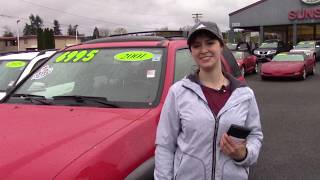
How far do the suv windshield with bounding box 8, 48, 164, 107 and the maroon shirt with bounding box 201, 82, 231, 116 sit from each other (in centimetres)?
108

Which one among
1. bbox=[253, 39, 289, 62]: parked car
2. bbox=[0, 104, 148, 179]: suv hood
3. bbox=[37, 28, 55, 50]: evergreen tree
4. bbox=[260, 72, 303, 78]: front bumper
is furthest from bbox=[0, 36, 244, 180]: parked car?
bbox=[37, 28, 55, 50]: evergreen tree

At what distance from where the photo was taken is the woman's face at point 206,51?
249 centimetres

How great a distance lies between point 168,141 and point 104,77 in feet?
5.28

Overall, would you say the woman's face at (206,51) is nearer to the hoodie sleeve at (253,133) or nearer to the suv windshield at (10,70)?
the hoodie sleeve at (253,133)

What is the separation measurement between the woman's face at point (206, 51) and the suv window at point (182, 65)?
137 centimetres

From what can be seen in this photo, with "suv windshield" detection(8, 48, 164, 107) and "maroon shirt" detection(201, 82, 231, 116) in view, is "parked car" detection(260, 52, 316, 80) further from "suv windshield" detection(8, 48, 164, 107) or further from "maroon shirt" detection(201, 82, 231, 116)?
"maroon shirt" detection(201, 82, 231, 116)

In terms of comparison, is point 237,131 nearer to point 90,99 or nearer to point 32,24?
point 90,99

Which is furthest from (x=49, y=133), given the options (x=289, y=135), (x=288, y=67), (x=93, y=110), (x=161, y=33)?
(x=288, y=67)

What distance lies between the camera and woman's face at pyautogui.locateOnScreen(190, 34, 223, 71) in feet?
8.16

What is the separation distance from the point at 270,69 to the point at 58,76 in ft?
56.5

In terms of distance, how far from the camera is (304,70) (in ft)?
67.4

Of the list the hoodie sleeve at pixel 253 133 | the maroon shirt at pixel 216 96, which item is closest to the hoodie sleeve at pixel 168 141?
the maroon shirt at pixel 216 96

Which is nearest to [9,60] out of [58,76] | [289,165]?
[58,76]

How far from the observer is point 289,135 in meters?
8.25
